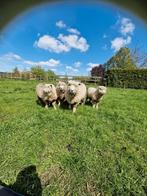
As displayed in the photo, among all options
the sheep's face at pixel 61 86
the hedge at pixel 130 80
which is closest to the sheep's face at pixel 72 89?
the sheep's face at pixel 61 86

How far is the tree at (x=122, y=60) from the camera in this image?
35.8 inches

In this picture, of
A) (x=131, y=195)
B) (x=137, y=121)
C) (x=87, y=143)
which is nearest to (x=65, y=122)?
(x=87, y=143)

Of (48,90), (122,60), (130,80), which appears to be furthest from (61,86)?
(122,60)

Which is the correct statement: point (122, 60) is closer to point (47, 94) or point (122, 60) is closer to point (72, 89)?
point (72, 89)

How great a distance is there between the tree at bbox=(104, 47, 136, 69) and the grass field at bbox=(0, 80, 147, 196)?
2.84 ft

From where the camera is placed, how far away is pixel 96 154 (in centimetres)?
168

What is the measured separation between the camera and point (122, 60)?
975 mm

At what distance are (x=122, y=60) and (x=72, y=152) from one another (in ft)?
3.21

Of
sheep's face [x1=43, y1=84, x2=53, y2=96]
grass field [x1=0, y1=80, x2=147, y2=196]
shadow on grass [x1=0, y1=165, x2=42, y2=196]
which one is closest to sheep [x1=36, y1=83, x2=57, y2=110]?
sheep's face [x1=43, y1=84, x2=53, y2=96]

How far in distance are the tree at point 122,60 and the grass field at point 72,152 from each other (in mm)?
865

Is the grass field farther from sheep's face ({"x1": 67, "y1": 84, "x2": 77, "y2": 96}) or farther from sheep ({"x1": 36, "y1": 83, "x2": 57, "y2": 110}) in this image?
sheep ({"x1": 36, "y1": 83, "x2": 57, "y2": 110})

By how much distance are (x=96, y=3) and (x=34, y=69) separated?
67 centimetres

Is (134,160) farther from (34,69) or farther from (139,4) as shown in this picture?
(139,4)

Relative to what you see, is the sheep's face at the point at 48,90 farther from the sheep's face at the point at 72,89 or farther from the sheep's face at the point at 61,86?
the sheep's face at the point at 72,89
